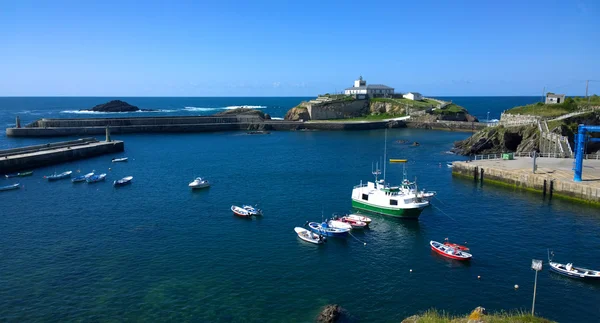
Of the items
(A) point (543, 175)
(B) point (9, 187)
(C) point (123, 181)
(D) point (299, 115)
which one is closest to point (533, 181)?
(A) point (543, 175)

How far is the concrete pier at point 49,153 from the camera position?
61.8m

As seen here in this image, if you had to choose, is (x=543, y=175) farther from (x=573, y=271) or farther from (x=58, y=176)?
(x=58, y=176)

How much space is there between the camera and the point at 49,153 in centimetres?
6844

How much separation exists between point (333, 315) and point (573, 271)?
53.9ft

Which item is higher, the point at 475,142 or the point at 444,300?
the point at 475,142

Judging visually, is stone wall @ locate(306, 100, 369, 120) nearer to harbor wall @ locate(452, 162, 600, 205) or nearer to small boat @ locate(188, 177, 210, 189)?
harbor wall @ locate(452, 162, 600, 205)

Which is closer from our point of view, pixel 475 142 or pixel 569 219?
pixel 569 219

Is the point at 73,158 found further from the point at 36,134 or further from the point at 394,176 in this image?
the point at 394,176

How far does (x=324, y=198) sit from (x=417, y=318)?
26506mm

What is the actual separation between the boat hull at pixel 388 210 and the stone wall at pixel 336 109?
94671mm

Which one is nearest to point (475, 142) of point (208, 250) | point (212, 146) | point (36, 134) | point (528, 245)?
point (528, 245)

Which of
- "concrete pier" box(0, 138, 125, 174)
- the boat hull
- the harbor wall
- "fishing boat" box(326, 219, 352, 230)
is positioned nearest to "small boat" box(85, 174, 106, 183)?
"concrete pier" box(0, 138, 125, 174)

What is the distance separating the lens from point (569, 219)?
38.1m

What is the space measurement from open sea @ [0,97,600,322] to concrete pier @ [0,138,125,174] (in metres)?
6.55
